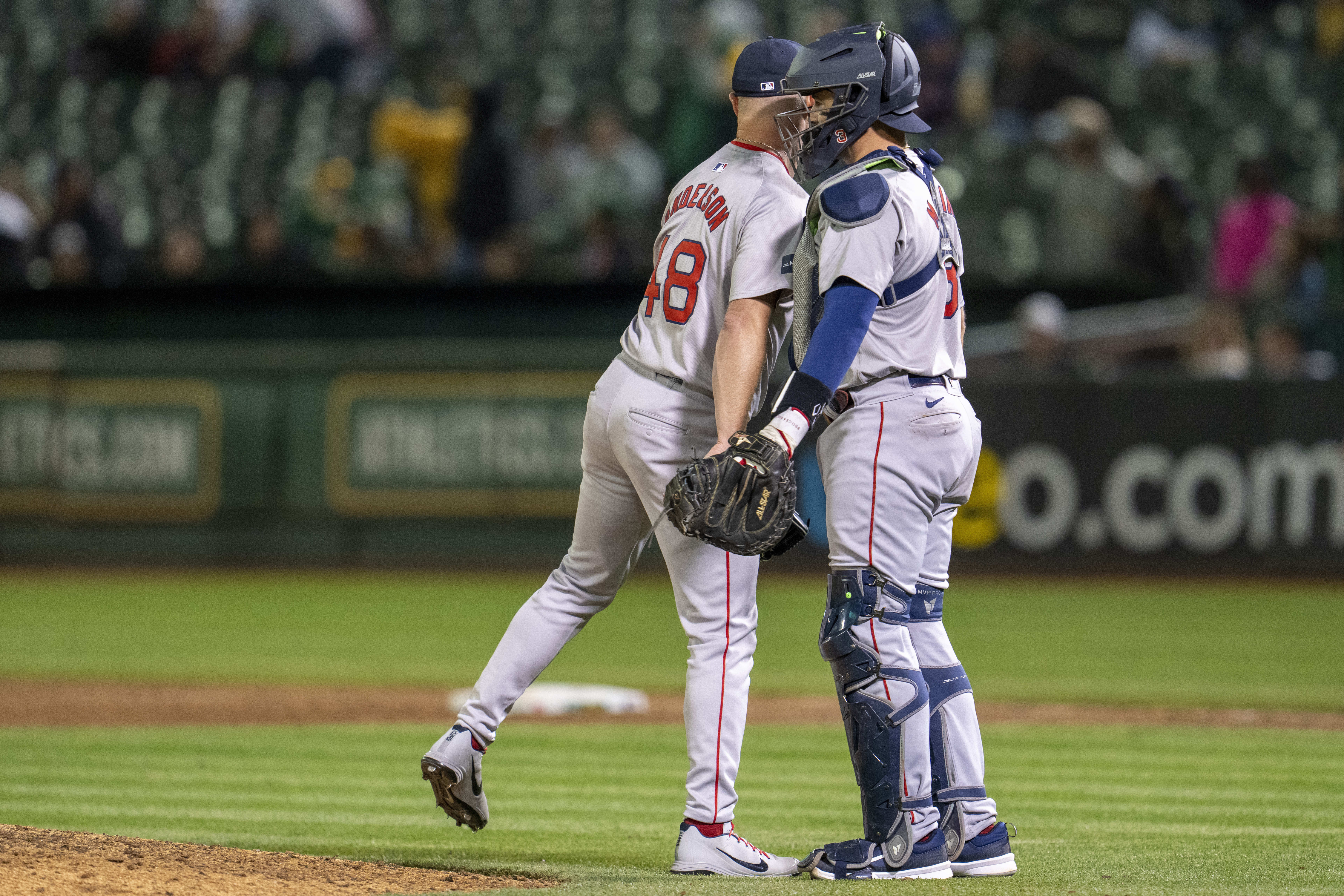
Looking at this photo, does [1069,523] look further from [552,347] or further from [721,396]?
[721,396]

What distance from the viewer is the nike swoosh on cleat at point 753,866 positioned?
167 inches

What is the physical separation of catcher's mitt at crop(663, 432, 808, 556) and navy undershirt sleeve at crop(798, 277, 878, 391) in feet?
0.65

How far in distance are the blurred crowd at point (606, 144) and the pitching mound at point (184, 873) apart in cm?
925

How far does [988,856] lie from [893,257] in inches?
55.7

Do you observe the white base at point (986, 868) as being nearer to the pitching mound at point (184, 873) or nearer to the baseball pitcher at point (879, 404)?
the baseball pitcher at point (879, 404)

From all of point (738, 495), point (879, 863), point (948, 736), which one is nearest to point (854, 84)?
point (738, 495)

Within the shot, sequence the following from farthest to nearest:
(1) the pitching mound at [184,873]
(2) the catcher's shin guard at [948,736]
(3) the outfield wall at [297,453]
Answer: (3) the outfield wall at [297,453]
(2) the catcher's shin guard at [948,736]
(1) the pitching mound at [184,873]

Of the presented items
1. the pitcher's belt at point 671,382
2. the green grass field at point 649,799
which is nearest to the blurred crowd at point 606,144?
the green grass field at point 649,799

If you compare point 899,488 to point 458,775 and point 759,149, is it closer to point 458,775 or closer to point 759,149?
point 759,149

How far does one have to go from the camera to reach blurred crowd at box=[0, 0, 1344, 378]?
13.4 m

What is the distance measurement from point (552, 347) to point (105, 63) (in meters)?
7.57

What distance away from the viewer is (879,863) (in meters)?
4.06

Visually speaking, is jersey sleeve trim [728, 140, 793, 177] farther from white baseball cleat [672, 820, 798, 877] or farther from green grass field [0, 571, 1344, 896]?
green grass field [0, 571, 1344, 896]

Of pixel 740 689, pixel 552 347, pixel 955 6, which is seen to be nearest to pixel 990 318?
pixel 552 347
